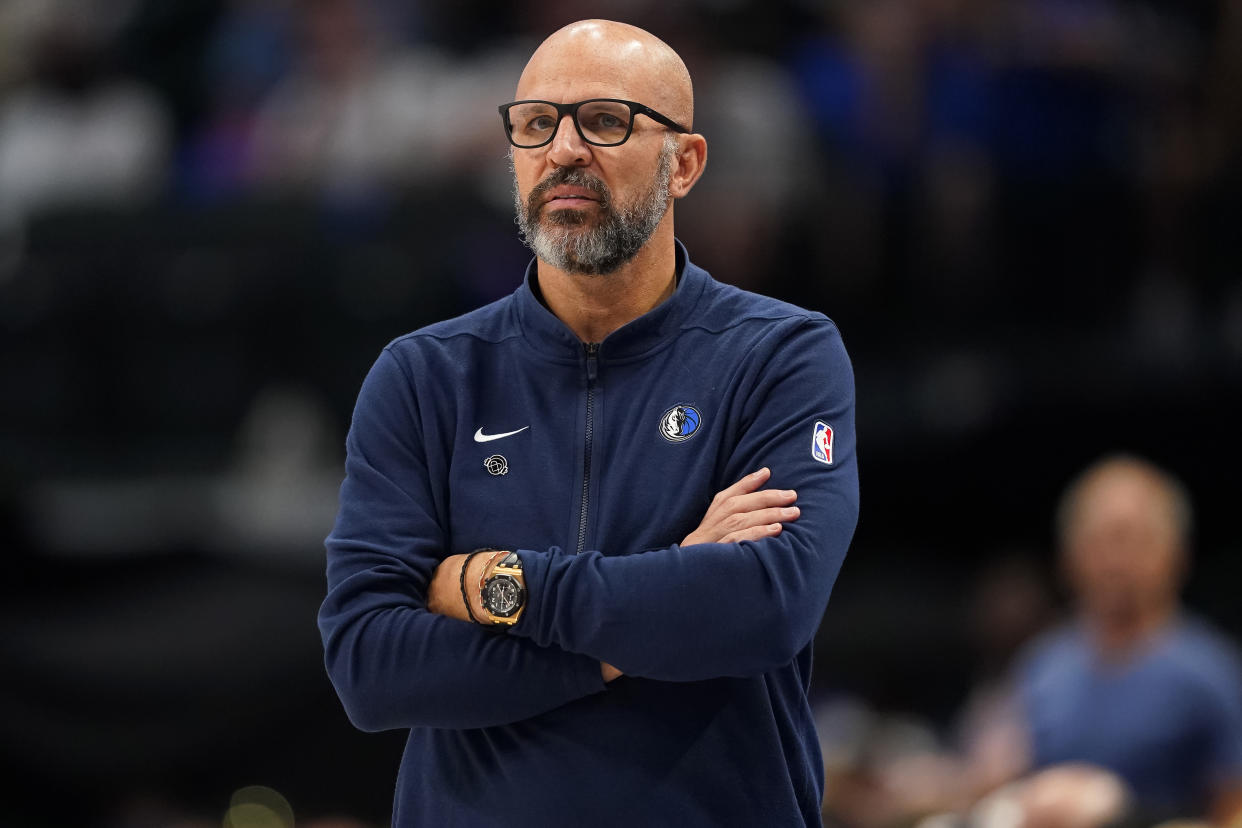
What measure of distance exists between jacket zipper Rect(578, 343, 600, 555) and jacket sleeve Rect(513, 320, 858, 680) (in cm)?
8

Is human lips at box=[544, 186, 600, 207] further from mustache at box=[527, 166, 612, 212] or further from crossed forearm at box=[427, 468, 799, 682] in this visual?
crossed forearm at box=[427, 468, 799, 682]

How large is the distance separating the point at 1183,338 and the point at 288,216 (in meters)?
3.94

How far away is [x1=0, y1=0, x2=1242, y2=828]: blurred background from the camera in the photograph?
263 inches

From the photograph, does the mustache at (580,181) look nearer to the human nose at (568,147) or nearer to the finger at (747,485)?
the human nose at (568,147)

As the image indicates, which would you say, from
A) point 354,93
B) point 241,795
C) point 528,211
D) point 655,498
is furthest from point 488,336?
point 354,93

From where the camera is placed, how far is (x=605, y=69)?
9.58ft

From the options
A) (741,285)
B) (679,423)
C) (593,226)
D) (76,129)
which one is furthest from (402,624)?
(76,129)

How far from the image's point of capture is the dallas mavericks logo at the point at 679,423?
9.52ft

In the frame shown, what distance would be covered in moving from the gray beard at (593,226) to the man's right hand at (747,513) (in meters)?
0.47

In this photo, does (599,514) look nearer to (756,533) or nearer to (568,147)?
(756,533)

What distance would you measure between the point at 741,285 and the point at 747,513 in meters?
3.96

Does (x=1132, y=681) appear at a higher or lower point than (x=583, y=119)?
lower

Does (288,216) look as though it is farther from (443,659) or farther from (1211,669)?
(443,659)

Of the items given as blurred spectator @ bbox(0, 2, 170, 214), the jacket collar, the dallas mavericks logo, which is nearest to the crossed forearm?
the dallas mavericks logo
